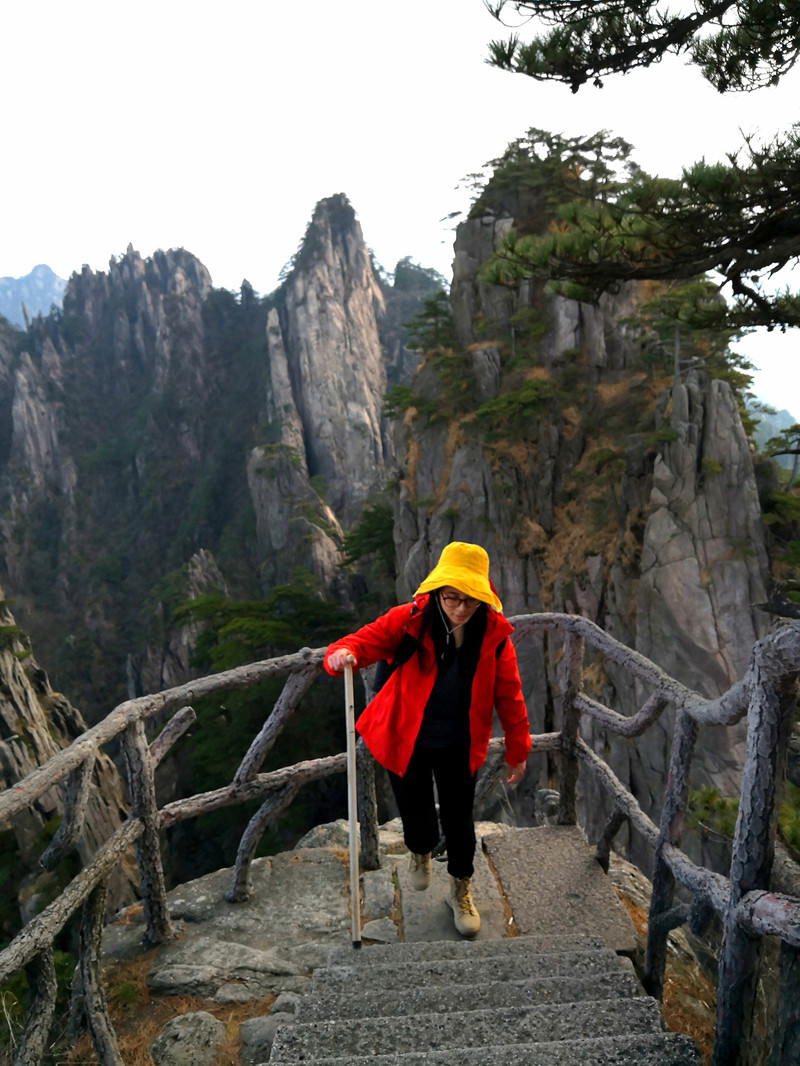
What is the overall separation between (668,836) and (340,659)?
129 centimetres

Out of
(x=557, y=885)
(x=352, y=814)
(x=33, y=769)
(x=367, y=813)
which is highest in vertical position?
(x=352, y=814)

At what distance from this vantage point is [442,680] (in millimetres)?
2639

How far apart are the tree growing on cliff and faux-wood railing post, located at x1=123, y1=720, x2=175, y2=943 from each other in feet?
12.5

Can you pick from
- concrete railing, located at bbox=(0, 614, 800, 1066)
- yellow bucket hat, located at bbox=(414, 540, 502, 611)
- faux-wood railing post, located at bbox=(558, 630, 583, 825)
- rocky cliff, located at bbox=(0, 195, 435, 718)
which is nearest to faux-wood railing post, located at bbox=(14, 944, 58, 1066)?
concrete railing, located at bbox=(0, 614, 800, 1066)

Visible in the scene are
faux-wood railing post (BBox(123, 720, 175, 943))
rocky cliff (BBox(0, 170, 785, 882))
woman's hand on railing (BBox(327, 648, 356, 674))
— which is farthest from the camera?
rocky cliff (BBox(0, 170, 785, 882))

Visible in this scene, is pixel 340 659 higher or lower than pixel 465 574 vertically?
lower

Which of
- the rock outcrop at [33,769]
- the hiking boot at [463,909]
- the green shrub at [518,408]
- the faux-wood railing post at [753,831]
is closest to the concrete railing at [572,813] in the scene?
the faux-wood railing post at [753,831]

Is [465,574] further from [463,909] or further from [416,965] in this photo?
[463,909]

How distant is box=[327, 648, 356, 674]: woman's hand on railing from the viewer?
2545 mm

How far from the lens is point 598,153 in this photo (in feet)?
61.5

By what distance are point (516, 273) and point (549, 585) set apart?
12.7 metres

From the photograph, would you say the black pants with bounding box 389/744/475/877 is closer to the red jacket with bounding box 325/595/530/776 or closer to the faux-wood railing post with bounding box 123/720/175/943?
the red jacket with bounding box 325/595/530/776

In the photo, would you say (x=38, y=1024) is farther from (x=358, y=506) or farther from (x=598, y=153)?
(x=358, y=506)

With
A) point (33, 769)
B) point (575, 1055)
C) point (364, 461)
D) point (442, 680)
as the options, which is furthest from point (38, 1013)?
point (364, 461)
